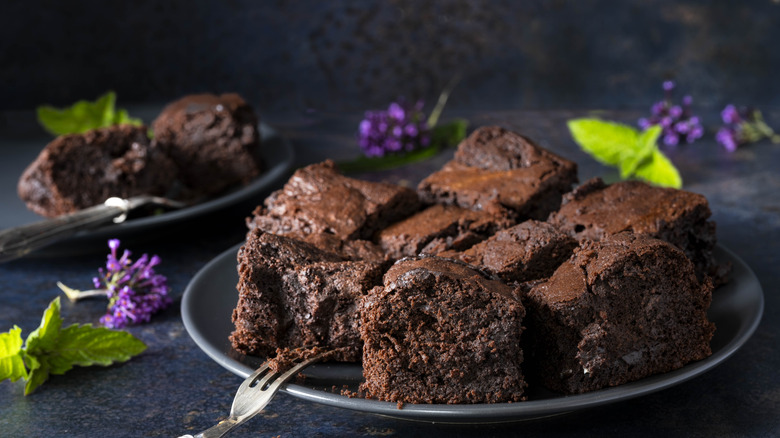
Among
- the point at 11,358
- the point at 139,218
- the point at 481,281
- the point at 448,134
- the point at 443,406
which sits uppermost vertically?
the point at 481,281

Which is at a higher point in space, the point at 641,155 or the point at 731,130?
the point at 641,155

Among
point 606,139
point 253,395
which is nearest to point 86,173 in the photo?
point 253,395

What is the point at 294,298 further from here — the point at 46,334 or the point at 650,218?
the point at 650,218

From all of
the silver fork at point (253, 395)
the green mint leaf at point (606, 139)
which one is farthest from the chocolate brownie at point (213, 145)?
the silver fork at point (253, 395)

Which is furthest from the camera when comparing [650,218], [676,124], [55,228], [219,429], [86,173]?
[676,124]

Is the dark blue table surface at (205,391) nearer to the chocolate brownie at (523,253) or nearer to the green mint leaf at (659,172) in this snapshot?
the green mint leaf at (659,172)

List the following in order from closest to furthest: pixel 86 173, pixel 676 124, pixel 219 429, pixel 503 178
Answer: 1. pixel 219 429
2. pixel 503 178
3. pixel 86 173
4. pixel 676 124

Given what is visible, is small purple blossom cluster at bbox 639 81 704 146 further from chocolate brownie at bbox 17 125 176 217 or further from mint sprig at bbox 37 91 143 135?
mint sprig at bbox 37 91 143 135
